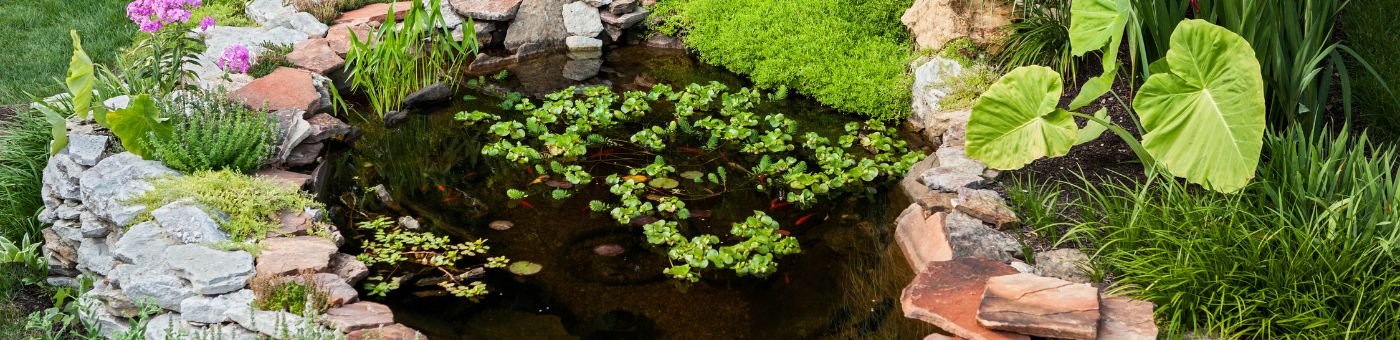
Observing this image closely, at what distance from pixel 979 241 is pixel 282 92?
4.08 m

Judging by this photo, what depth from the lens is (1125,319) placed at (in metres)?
4.11

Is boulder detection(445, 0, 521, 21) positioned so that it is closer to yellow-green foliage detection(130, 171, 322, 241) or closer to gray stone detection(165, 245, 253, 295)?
yellow-green foliage detection(130, 171, 322, 241)

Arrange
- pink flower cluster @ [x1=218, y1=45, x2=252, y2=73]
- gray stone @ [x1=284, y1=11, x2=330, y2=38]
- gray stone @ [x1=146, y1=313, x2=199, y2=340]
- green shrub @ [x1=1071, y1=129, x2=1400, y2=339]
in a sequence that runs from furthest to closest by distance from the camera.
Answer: gray stone @ [x1=284, y1=11, x2=330, y2=38], pink flower cluster @ [x1=218, y1=45, x2=252, y2=73], gray stone @ [x1=146, y1=313, x2=199, y2=340], green shrub @ [x1=1071, y1=129, x2=1400, y2=339]

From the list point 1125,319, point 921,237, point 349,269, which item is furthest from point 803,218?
point 349,269

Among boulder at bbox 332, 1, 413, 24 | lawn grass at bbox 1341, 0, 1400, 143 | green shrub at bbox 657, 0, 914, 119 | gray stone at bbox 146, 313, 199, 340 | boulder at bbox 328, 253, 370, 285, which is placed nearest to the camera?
gray stone at bbox 146, 313, 199, 340

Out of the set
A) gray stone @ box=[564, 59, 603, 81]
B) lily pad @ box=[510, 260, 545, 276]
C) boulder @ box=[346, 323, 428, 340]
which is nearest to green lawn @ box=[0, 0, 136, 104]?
gray stone @ box=[564, 59, 603, 81]

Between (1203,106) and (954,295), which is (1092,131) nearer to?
(1203,106)

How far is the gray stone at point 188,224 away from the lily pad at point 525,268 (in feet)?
4.10

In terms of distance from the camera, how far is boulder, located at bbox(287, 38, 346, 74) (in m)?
7.11

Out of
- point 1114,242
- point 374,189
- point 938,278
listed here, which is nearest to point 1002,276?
point 938,278

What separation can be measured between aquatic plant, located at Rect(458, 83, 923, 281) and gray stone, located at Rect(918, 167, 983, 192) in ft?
1.36

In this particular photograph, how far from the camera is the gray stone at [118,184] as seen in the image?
190 inches

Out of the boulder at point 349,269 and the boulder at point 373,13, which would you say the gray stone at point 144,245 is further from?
the boulder at point 373,13

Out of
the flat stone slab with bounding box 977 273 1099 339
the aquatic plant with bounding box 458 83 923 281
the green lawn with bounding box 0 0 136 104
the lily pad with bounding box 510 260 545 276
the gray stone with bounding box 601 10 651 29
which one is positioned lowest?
the aquatic plant with bounding box 458 83 923 281
